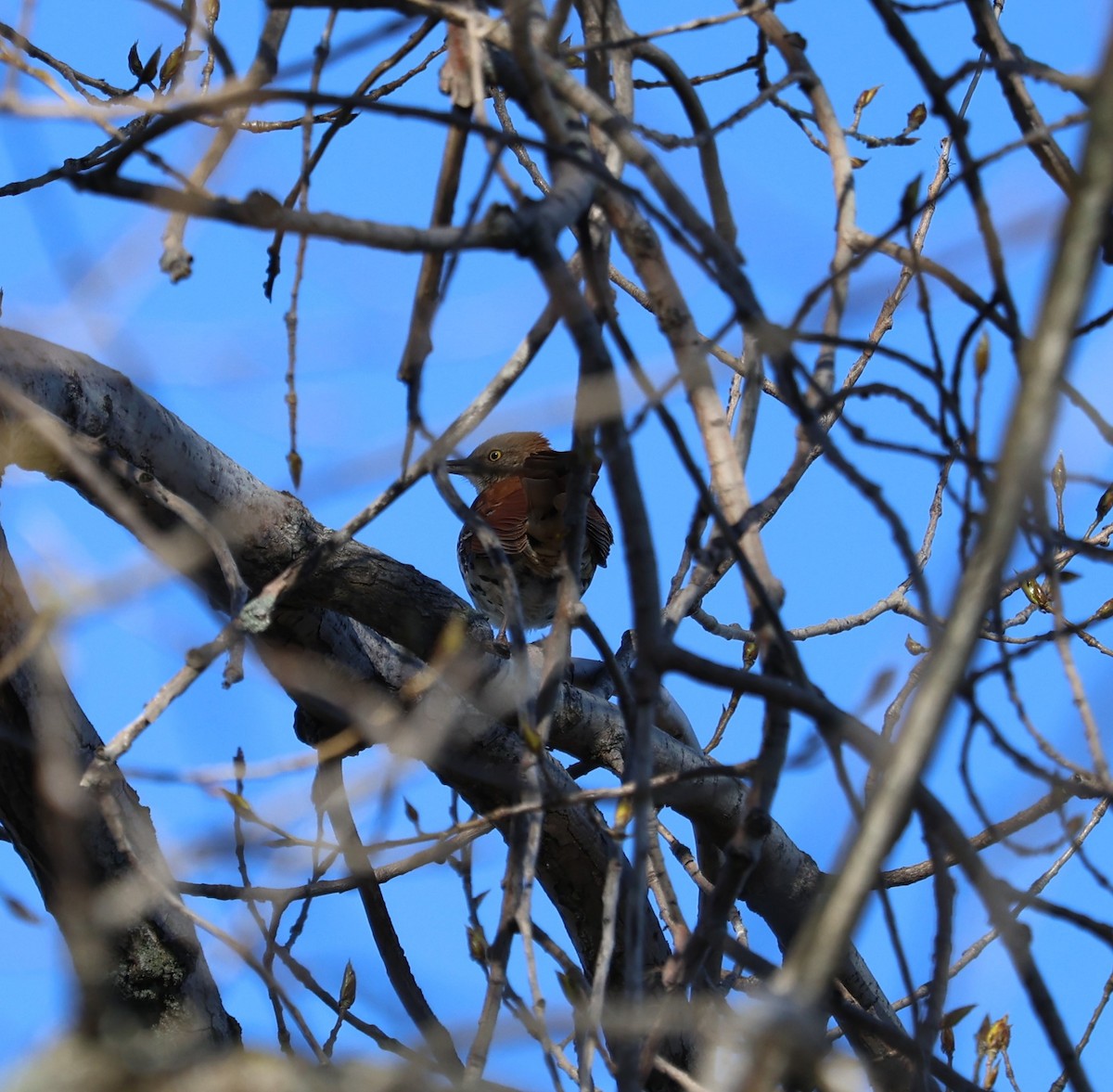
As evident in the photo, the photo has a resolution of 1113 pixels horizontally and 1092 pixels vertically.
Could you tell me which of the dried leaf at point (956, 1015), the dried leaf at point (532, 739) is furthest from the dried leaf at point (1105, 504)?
the dried leaf at point (532, 739)

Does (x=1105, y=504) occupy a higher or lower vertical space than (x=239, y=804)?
higher

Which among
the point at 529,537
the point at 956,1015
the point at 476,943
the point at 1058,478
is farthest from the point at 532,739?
the point at 529,537

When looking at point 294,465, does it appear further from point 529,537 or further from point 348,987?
point 529,537

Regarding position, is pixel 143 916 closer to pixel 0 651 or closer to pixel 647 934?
pixel 0 651

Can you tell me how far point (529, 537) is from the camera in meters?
6.15

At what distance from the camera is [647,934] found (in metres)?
3.60

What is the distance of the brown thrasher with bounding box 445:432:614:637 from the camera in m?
6.05

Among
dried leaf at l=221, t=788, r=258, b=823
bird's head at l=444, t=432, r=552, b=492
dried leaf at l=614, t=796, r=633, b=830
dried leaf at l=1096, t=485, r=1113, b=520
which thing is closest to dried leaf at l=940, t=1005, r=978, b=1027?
dried leaf at l=614, t=796, r=633, b=830

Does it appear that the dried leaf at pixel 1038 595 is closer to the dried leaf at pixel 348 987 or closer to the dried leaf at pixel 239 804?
the dried leaf at pixel 348 987

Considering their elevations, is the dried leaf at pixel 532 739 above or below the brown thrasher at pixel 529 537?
below

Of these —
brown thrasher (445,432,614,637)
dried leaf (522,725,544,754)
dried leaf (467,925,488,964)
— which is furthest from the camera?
brown thrasher (445,432,614,637)

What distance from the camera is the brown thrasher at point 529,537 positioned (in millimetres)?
6051

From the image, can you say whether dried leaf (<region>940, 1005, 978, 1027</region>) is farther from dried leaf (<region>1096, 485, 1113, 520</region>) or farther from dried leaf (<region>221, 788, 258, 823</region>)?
dried leaf (<region>1096, 485, 1113, 520</region>)

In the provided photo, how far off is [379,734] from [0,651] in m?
1.32
